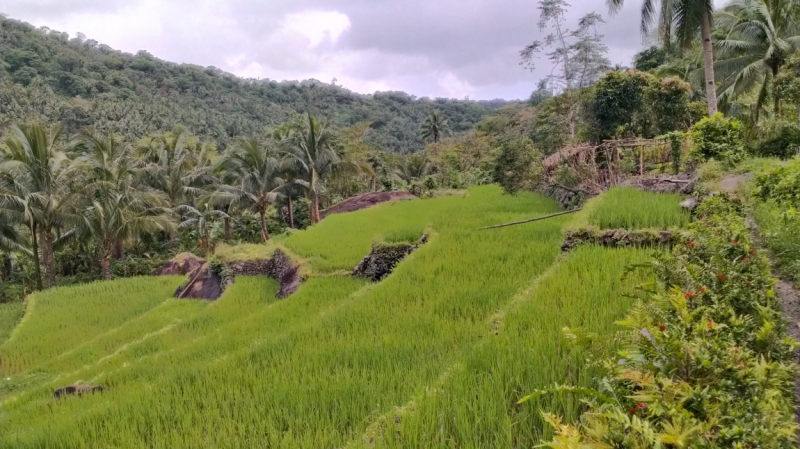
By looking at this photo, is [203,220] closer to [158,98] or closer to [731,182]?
[731,182]

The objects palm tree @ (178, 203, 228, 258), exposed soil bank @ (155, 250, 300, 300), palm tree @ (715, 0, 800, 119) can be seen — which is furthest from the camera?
palm tree @ (178, 203, 228, 258)

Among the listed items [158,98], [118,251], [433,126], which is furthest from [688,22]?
[158,98]

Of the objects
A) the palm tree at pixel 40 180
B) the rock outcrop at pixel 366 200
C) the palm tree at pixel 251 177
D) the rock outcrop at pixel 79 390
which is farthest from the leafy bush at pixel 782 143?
the palm tree at pixel 40 180

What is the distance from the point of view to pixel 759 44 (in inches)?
606

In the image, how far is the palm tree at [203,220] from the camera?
19391mm

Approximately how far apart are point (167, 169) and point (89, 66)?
47765mm

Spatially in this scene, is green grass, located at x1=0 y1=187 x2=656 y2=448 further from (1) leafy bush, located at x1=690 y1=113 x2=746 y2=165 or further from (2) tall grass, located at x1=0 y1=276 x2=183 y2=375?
(1) leafy bush, located at x1=690 y1=113 x2=746 y2=165

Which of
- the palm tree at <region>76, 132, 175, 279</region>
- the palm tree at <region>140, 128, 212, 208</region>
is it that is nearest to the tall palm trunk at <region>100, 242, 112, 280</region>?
the palm tree at <region>76, 132, 175, 279</region>

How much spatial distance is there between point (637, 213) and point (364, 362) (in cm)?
395

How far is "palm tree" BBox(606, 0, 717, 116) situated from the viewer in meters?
12.2

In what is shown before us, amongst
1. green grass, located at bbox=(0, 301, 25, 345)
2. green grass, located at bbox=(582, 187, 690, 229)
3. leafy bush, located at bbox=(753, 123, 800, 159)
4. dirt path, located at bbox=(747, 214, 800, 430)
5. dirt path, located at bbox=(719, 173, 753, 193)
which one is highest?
leafy bush, located at bbox=(753, 123, 800, 159)

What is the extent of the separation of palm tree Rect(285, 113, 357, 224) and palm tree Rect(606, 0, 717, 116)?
40.4 feet

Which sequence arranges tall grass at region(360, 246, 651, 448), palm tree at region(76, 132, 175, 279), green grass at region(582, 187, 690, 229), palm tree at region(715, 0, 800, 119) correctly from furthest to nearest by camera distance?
palm tree at region(76, 132, 175, 279) < palm tree at region(715, 0, 800, 119) < green grass at region(582, 187, 690, 229) < tall grass at region(360, 246, 651, 448)

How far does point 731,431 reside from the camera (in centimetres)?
139
